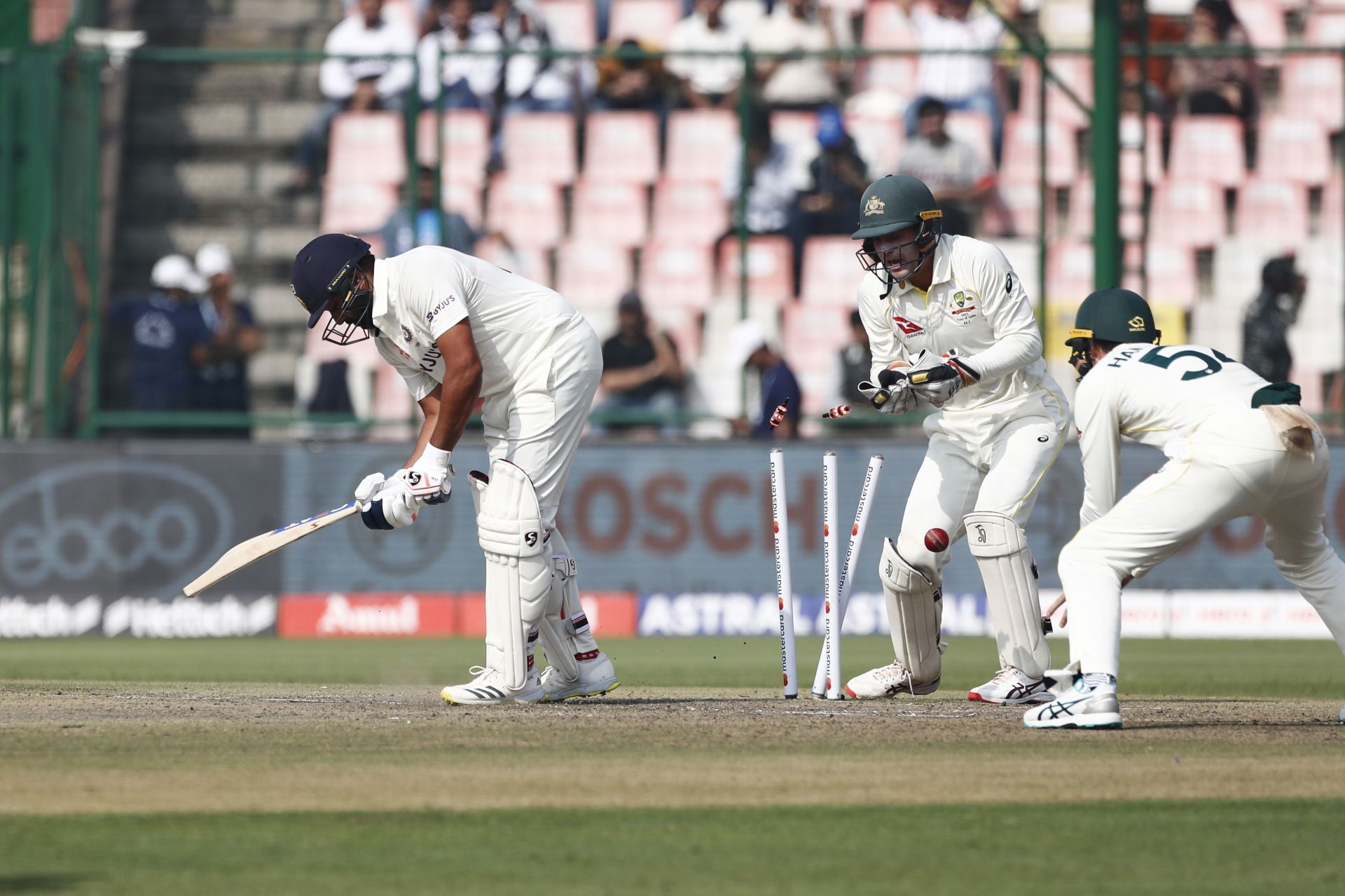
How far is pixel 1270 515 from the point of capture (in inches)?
273

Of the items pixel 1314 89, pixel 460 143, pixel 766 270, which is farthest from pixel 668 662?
pixel 1314 89

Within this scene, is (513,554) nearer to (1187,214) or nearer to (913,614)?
(913,614)

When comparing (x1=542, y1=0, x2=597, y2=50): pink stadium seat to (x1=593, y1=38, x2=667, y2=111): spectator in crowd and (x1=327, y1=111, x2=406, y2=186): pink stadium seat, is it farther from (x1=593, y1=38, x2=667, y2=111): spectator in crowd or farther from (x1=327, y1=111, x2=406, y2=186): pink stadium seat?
(x1=327, y1=111, x2=406, y2=186): pink stadium seat

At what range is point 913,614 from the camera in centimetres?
841

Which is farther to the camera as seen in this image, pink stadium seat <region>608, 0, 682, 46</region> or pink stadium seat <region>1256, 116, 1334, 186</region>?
pink stadium seat <region>608, 0, 682, 46</region>

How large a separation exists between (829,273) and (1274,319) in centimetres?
388

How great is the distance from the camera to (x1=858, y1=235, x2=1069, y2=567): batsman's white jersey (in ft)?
26.2

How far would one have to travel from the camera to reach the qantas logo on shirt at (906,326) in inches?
325

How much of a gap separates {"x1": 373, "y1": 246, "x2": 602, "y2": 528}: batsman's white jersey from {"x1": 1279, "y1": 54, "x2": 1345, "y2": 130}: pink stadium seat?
11.1 meters

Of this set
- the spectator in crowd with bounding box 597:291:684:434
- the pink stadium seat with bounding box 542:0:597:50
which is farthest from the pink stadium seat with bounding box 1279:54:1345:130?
the pink stadium seat with bounding box 542:0:597:50

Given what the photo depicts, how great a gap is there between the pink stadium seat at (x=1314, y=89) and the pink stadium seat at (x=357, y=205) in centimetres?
808

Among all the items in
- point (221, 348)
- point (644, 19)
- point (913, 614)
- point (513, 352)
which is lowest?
point (913, 614)

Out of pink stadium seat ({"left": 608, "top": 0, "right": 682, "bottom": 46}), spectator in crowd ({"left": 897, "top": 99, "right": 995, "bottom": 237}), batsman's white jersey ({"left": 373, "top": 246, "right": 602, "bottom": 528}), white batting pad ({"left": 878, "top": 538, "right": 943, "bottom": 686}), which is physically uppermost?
pink stadium seat ({"left": 608, "top": 0, "right": 682, "bottom": 46})

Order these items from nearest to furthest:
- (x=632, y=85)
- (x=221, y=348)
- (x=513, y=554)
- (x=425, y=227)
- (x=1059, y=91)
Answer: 1. (x=513, y=554)
2. (x=221, y=348)
3. (x=425, y=227)
4. (x=1059, y=91)
5. (x=632, y=85)
